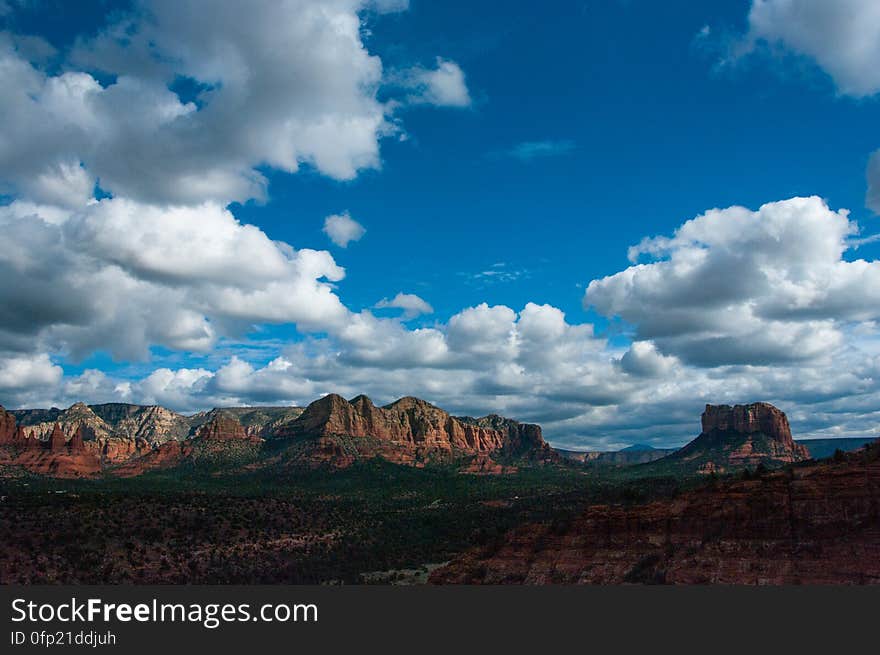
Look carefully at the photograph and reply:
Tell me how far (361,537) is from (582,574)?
6248 centimetres

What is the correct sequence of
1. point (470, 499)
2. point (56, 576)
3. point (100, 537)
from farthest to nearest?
point (470, 499) → point (100, 537) → point (56, 576)

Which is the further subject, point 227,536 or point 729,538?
point 227,536

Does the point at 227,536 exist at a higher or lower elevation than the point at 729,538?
lower

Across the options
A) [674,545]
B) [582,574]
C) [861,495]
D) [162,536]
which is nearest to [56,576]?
[162,536]

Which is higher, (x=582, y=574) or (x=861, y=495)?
(x=861, y=495)

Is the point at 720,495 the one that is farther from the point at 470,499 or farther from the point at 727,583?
the point at 470,499

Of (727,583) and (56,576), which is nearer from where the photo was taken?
(727,583)

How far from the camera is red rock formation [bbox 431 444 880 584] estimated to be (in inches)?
1874

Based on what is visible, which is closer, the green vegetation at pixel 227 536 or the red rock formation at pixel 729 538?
the red rock formation at pixel 729 538

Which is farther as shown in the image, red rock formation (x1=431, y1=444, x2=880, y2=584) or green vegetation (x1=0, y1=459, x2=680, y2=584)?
green vegetation (x1=0, y1=459, x2=680, y2=584)

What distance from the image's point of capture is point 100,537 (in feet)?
297

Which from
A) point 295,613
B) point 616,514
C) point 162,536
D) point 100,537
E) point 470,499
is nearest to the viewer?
point 295,613

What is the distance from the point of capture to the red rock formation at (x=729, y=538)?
47.6 metres

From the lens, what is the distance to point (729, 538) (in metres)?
53.2
